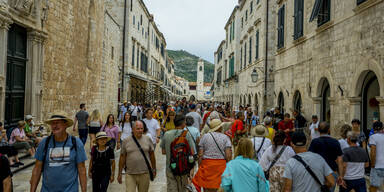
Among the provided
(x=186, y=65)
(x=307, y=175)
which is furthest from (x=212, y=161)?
(x=186, y=65)

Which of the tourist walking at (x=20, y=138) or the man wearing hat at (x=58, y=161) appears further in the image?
the tourist walking at (x=20, y=138)

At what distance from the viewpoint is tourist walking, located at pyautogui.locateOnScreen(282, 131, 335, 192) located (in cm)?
361

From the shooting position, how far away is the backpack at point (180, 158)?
5109 millimetres

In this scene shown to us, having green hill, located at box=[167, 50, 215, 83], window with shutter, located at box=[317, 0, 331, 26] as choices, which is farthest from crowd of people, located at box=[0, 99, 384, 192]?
green hill, located at box=[167, 50, 215, 83]

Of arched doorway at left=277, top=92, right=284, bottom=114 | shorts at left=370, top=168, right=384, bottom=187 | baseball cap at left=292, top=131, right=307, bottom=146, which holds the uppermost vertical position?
arched doorway at left=277, top=92, right=284, bottom=114

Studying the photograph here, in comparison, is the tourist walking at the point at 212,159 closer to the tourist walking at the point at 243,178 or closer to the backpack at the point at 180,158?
the backpack at the point at 180,158

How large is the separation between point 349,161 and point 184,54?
19291 cm

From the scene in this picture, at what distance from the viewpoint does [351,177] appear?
202 inches

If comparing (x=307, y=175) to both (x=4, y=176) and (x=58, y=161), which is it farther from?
(x=4, y=176)

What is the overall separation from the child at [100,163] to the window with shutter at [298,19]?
1146 centimetres

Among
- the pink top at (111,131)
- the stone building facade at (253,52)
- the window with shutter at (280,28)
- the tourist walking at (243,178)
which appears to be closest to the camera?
the tourist walking at (243,178)

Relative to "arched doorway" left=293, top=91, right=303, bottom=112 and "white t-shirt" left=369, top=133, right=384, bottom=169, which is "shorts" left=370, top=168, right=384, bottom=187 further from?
"arched doorway" left=293, top=91, right=303, bottom=112

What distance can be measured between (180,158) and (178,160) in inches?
1.8

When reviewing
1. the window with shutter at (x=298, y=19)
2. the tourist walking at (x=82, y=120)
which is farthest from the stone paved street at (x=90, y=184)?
the window with shutter at (x=298, y=19)
